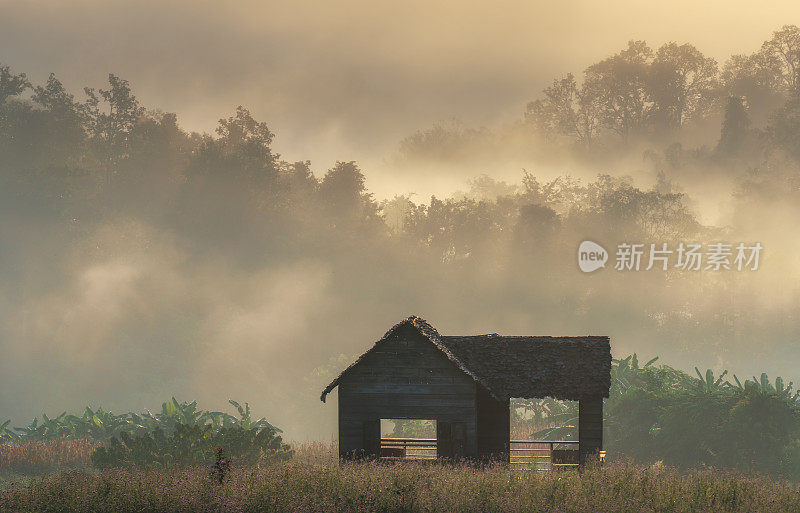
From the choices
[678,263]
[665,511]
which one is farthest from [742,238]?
[665,511]

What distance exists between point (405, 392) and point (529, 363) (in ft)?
13.2

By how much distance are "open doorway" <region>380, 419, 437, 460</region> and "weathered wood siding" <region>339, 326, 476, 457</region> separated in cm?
125

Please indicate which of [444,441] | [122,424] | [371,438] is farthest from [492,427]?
[122,424]

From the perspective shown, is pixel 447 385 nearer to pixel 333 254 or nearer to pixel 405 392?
pixel 405 392

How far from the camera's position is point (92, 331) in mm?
83688

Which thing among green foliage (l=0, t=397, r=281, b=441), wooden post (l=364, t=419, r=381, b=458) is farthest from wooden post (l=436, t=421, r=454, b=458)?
green foliage (l=0, t=397, r=281, b=441)

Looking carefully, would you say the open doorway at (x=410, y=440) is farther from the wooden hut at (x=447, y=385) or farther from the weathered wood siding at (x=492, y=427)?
the weathered wood siding at (x=492, y=427)

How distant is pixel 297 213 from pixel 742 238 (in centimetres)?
4081

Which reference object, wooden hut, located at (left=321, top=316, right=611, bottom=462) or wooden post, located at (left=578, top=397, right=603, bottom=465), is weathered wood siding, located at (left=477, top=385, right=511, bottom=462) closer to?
wooden hut, located at (left=321, top=316, right=611, bottom=462)

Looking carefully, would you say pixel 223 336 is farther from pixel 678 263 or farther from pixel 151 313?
pixel 678 263

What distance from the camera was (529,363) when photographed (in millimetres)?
31984

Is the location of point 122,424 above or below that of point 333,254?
below

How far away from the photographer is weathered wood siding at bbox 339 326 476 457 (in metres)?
30.5

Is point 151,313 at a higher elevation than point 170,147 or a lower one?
lower
